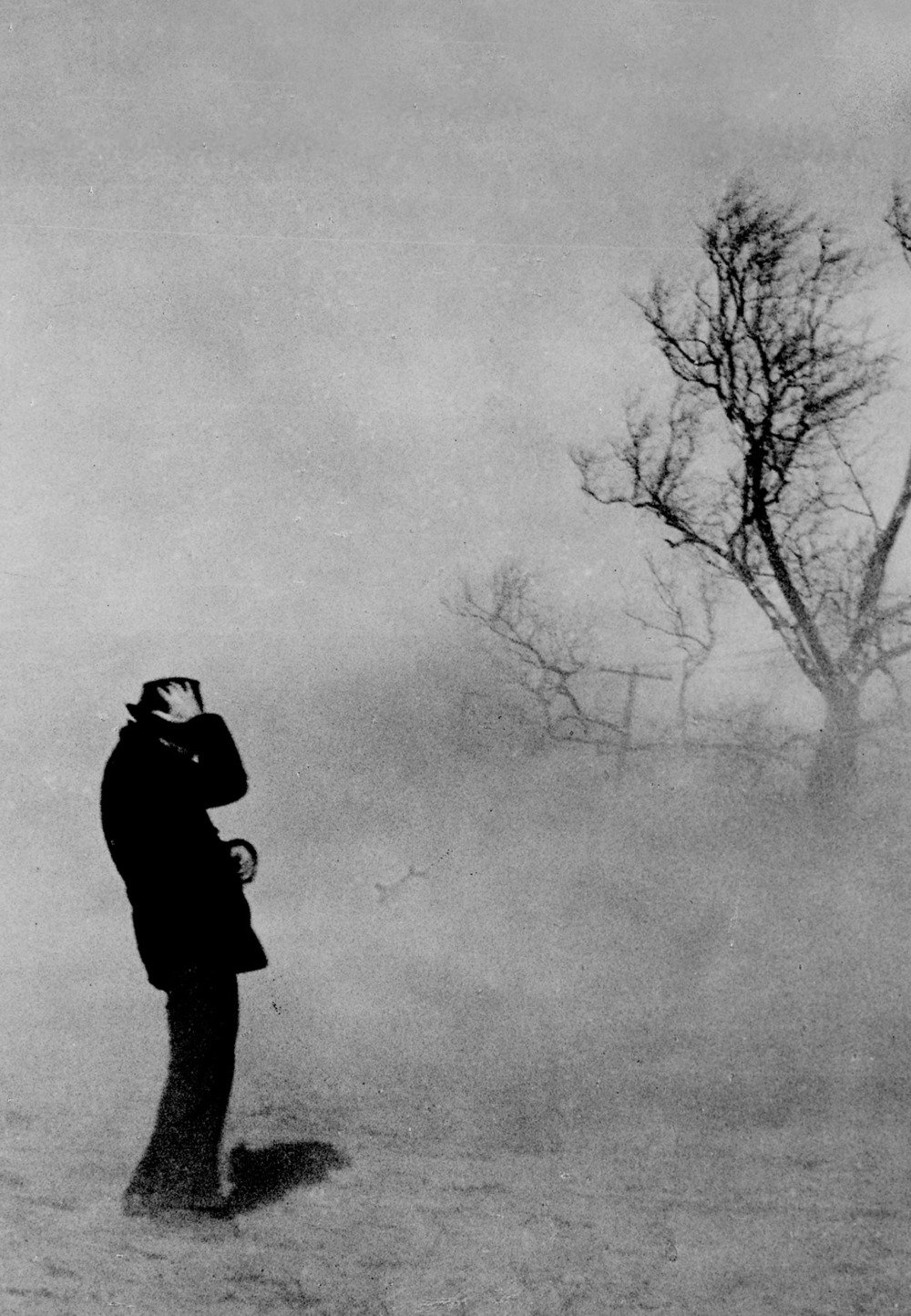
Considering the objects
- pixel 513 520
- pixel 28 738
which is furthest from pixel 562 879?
pixel 28 738

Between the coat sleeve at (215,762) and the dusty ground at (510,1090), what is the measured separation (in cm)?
30

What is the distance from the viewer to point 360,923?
99.1 inches

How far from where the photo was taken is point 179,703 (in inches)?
100

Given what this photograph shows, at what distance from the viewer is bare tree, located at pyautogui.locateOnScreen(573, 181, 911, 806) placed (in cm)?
261

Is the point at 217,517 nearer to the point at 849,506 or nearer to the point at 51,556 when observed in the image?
the point at 51,556

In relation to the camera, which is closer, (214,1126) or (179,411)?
(214,1126)

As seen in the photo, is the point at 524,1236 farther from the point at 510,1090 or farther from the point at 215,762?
the point at 215,762

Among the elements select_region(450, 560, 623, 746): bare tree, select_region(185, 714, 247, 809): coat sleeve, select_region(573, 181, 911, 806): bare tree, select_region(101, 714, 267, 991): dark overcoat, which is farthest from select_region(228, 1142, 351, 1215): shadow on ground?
select_region(573, 181, 911, 806): bare tree

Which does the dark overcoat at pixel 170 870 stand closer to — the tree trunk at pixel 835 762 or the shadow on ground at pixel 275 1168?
the shadow on ground at pixel 275 1168

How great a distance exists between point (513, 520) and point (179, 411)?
41.8 inches

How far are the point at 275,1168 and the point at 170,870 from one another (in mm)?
819

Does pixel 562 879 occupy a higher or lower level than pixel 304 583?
lower

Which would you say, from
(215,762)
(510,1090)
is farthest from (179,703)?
(510,1090)

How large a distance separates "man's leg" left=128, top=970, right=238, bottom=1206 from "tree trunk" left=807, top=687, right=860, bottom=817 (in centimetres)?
173
